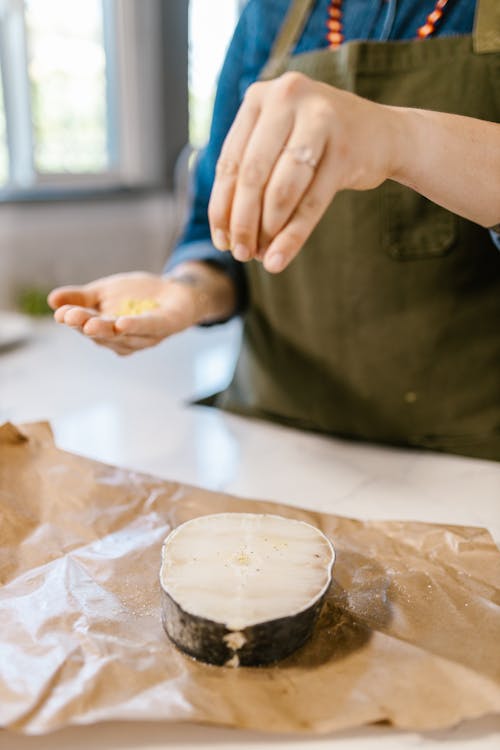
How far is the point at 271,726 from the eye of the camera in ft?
1.69

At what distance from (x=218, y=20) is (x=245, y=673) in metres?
2.60

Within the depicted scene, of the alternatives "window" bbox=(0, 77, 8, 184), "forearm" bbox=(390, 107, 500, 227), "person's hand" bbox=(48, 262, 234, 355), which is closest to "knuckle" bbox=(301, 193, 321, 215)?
"forearm" bbox=(390, 107, 500, 227)

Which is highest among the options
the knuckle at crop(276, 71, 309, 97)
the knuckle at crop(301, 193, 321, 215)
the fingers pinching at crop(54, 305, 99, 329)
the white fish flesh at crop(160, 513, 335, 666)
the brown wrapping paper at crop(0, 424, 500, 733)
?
the knuckle at crop(276, 71, 309, 97)

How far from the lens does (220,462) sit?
39.6 inches

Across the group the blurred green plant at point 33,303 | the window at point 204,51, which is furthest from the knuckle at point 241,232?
the window at point 204,51

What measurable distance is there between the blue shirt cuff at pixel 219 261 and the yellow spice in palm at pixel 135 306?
19 centimetres

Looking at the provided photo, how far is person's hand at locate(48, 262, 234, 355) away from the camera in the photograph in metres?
0.86

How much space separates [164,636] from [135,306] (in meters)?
0.51

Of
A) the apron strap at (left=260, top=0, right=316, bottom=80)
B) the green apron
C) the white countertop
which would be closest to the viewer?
the white countertop

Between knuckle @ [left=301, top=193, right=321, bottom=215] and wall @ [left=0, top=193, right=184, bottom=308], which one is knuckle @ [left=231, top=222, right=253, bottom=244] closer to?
knuckle @ [left=301, top=193, right=321, bottom=215]

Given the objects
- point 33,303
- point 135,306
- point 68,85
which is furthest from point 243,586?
point 68,85

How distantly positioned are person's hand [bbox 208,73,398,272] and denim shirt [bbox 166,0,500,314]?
375 mm

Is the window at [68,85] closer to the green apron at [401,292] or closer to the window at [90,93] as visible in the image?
the window at [90,93]

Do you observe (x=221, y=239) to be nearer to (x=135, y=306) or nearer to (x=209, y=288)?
(x=135, y=306)
